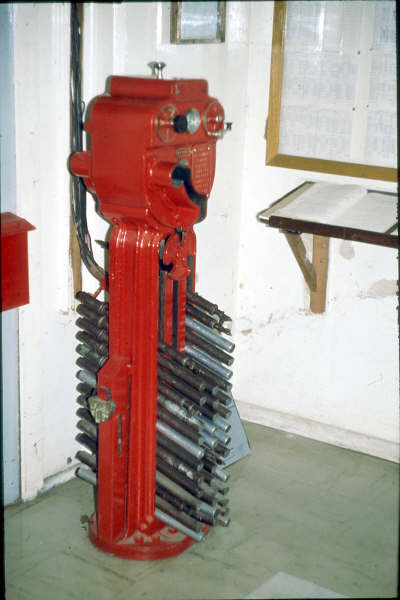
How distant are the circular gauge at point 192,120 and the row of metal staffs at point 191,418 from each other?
623 millimetres

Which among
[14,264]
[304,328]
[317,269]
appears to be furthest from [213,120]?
[304,328]

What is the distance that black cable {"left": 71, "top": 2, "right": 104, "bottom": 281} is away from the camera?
2328mm

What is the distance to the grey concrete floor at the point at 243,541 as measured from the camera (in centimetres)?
217

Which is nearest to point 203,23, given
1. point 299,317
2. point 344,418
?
point 299,317

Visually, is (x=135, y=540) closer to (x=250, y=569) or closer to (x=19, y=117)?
(x=250, y=569)

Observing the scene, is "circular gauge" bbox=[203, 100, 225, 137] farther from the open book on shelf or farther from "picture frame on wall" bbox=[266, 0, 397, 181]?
"picture frame on wall" bbox=[266, 0, 397, 181]

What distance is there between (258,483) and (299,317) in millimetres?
772

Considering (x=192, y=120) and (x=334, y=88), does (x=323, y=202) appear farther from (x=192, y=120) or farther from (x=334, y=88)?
(x=192, y=120)

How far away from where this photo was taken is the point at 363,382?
3070mm

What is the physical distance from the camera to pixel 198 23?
2.77 metres

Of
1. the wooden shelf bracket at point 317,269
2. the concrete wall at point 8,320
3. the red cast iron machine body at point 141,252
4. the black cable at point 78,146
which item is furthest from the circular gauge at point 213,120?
the wooden shelf bracket at point 317,269

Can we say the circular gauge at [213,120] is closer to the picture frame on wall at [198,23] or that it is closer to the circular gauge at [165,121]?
the circular gauge at [165,121]

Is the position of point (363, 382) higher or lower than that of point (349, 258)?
lower

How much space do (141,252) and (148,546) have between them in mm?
960
